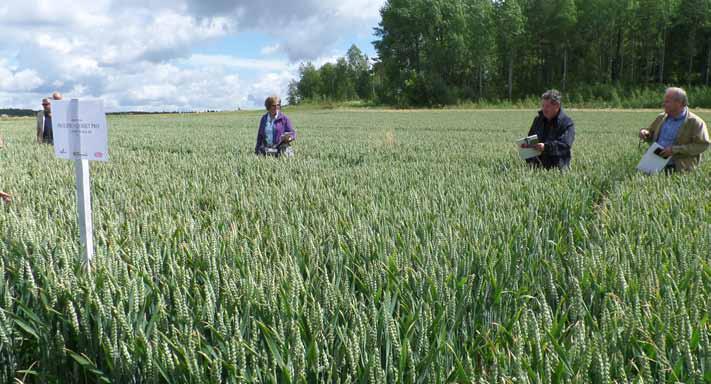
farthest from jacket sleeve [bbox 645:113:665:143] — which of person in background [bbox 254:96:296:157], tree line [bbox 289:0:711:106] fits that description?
tree line [bbox 289:0:711:106]

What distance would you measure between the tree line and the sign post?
4788 centimetres

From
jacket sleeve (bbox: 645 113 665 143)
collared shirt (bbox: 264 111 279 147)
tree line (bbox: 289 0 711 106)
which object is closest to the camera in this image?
jacket sleeve (bbox: 645 113 665 143)

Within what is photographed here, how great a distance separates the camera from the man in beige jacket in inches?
225

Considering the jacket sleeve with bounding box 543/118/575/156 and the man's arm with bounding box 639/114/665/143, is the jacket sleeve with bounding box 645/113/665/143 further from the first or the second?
the jacket sleeve with bounding box 543/118/575/156

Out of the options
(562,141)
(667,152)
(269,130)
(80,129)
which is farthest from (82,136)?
(667,152)

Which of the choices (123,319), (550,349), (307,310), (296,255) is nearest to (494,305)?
(550,349)

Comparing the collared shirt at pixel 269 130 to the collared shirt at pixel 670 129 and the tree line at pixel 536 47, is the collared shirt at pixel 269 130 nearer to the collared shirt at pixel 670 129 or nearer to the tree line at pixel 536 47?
the collared shirt at pixel 670 129

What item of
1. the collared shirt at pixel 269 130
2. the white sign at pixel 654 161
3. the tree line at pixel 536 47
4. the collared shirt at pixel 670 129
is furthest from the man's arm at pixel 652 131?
the tree line at pixel 536 47

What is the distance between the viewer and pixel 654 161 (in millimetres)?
5855

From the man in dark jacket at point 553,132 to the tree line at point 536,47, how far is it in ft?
140

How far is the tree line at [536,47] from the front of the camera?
2014 inches

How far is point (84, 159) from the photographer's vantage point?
257 cm

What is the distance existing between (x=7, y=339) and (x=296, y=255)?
3.96 ft

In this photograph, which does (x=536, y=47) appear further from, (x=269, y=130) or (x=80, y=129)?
(x=80, y=129)
